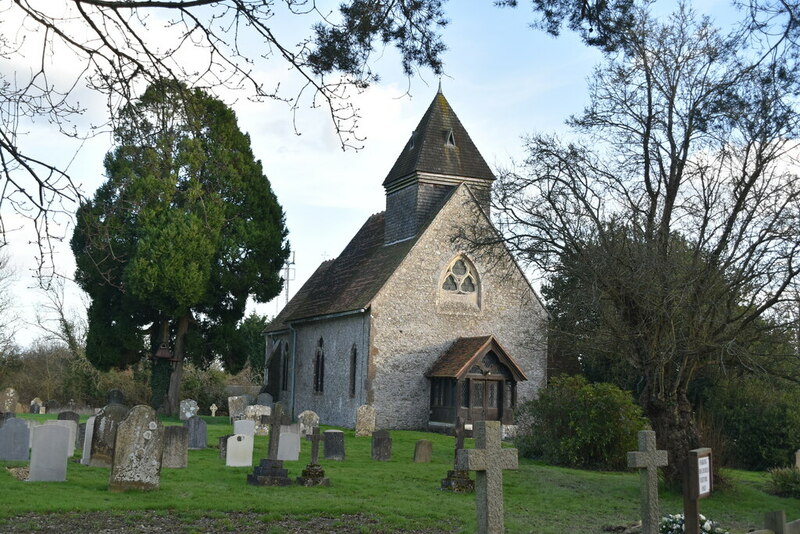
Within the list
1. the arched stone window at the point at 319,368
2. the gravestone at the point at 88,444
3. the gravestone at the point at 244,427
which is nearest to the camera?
the gravestone at the point at 88,444

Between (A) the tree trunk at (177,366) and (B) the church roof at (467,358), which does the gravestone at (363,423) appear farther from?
(A) the tree trunk at (177,366)

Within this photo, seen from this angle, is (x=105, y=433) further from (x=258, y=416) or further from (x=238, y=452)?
(x=258, y=416)

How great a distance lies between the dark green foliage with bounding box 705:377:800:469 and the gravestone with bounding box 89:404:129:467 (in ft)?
49.1

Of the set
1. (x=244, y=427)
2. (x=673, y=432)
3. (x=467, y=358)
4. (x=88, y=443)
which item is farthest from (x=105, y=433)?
(x=467, y=358)

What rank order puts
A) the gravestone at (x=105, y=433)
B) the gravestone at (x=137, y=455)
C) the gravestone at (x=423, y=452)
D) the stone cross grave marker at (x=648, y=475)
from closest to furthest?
1. the stone cross grave marker at (x=648, y=475)
2. the gravestone at (x=137, y=455)
3. the gravestone at (x=105, y=433)
4. the gravestone at (x=423, y=452)

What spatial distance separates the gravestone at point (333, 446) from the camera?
1950 centimetres

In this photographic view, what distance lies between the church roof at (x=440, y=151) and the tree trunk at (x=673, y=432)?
17.8 meters

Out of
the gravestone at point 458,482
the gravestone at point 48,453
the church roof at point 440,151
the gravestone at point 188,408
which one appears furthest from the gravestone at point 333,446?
the church roof at point 440,151

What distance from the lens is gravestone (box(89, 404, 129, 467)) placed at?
16422mm

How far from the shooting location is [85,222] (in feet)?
27.2

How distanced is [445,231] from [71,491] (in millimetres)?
20052

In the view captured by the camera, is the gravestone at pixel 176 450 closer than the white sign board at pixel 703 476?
No

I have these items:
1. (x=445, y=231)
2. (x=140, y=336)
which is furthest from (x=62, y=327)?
(x=445, y=231)

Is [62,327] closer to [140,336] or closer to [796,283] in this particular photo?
[140,336]
